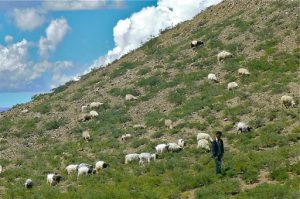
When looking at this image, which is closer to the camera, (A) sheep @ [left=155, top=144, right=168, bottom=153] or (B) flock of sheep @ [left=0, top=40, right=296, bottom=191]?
(B) flock of sheep @ [left=0, top=40, right=296, bottom=191]

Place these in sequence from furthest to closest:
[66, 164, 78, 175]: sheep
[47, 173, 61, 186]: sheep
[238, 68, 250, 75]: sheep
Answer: [238, 68, 250, 75]: sheep → [66, 164, 78, 175]: sheep → [47, 173, 61, 186]: sheep

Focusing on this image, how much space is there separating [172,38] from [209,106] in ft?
69.3

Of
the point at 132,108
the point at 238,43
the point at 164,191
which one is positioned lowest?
the point at 164,191

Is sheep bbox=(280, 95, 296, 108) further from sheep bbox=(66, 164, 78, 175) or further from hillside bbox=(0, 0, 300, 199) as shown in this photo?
sheep bbox=(66, 164, 78, 175)

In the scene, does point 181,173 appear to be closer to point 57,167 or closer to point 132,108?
point 57,167

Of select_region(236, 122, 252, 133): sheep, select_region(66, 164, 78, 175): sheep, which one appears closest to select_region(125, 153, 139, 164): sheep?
select_region(66, 164, 78, 175): sheep

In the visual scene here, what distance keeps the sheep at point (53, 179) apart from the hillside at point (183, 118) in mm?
440

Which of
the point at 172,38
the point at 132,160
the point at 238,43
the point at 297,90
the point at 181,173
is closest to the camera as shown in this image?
the point at 181,173

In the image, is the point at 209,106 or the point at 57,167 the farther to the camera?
the point at 209,106

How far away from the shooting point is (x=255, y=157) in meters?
25.7

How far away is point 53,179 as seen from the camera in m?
27.9

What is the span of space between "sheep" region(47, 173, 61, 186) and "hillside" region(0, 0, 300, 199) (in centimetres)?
44

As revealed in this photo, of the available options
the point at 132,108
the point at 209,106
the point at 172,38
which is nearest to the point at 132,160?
the point at 209,106

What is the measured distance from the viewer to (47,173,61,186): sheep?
2780cm
